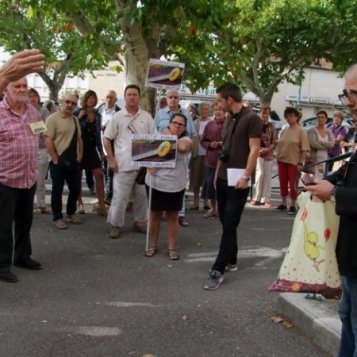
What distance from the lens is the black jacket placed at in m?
2.57

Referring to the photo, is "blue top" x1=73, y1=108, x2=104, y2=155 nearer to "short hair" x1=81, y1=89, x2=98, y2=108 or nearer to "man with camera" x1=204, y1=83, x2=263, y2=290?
"short hair" x1=81, y1=89, x2=98, y2=108

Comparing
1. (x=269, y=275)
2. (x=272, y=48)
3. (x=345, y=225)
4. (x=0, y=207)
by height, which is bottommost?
(x=269, y=275)

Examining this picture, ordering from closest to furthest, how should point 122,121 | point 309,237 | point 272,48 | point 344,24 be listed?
point 309,237 < point 122,121 < point 344,24 < point 272,48

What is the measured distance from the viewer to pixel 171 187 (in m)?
6.04

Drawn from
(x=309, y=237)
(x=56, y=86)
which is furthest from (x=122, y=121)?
(x=56, y=86)

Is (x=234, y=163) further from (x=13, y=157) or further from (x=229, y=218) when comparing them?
(x=13, y=157)

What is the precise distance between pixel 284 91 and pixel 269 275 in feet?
150

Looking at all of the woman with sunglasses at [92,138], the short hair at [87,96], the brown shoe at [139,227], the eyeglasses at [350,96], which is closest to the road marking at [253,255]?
the brown shoe at [139,227]

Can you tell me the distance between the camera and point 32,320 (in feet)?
13.8

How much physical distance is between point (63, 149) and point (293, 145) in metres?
4.11

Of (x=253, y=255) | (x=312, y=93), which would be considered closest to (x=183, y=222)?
(x=253, y=255)

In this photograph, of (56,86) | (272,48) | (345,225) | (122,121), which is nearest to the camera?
(345,225)

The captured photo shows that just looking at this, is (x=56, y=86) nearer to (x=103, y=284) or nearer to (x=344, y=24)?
(x=344, y=24)

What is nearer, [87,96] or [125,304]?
[125,304]
